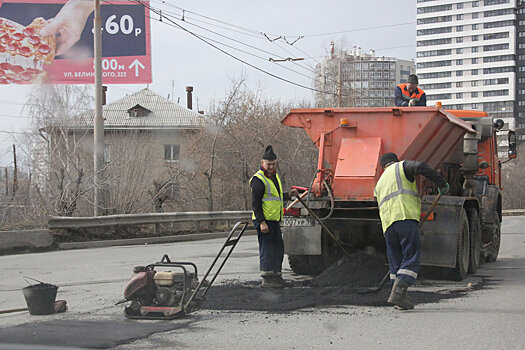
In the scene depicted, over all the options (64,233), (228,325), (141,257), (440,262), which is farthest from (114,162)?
(228,325)

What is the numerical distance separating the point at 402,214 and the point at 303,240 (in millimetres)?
2376

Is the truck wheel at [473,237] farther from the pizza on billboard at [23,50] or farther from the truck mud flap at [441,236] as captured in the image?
the pizza on billboard at [23,50]

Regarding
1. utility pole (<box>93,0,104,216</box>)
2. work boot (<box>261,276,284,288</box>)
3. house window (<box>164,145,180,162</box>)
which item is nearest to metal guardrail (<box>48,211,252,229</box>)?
utility pole (<box>93,0,104,216</box>)

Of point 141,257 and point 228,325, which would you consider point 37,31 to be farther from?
point 228,325

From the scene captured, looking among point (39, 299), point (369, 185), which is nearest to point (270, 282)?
point (369, 185)

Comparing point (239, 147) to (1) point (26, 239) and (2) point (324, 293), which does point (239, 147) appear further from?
(2) point (324, 293)

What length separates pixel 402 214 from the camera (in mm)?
7301

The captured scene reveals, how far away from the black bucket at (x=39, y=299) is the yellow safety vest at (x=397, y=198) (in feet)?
12.1

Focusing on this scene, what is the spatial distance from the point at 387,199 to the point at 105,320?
3.32m

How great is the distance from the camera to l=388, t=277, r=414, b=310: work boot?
686cm

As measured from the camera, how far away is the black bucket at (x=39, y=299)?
22.0 feet

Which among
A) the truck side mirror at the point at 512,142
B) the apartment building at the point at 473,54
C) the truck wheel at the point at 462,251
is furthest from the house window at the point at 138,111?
the apartment building at the point at 473,54

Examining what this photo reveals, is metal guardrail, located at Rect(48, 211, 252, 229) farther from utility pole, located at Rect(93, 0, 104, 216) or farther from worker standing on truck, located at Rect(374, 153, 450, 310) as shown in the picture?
worker standing on truck, located at Rect(374, 153, 450, 310)

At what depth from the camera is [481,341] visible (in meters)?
5.54
